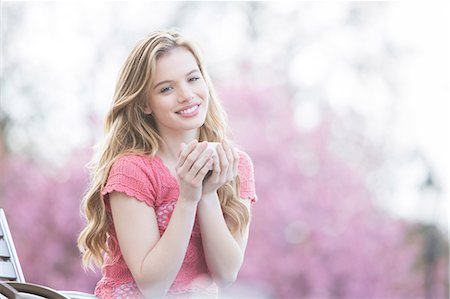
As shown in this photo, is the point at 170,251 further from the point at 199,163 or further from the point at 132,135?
the point at 132,135

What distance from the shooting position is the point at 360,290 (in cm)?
853

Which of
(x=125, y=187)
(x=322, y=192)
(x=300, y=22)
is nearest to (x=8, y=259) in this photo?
(x=125, y=187)

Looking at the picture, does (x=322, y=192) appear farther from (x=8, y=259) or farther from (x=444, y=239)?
(x=8, y=259)

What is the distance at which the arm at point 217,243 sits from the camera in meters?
1.98

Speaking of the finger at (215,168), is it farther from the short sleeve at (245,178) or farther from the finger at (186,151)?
the short sleeve at (245,178)

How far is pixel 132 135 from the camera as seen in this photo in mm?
2150

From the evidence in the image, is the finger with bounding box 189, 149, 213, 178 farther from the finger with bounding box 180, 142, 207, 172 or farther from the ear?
the ear

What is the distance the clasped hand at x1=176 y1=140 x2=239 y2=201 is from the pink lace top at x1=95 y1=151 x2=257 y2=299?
0.14 metres

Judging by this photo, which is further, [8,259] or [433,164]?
[433,164]

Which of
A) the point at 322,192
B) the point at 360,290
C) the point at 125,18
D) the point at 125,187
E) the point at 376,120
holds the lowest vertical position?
the point at 360,290

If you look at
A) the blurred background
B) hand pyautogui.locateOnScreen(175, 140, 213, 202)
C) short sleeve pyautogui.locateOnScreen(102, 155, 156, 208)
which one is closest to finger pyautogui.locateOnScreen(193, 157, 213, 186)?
hand pyautogui.locateOnScreen(175, 140, 213, 202)

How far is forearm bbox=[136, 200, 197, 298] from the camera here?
1.92 meters

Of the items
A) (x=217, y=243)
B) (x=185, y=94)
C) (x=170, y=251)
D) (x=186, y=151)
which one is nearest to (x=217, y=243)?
(x=217, y=243)

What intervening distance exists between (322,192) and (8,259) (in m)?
6.53
